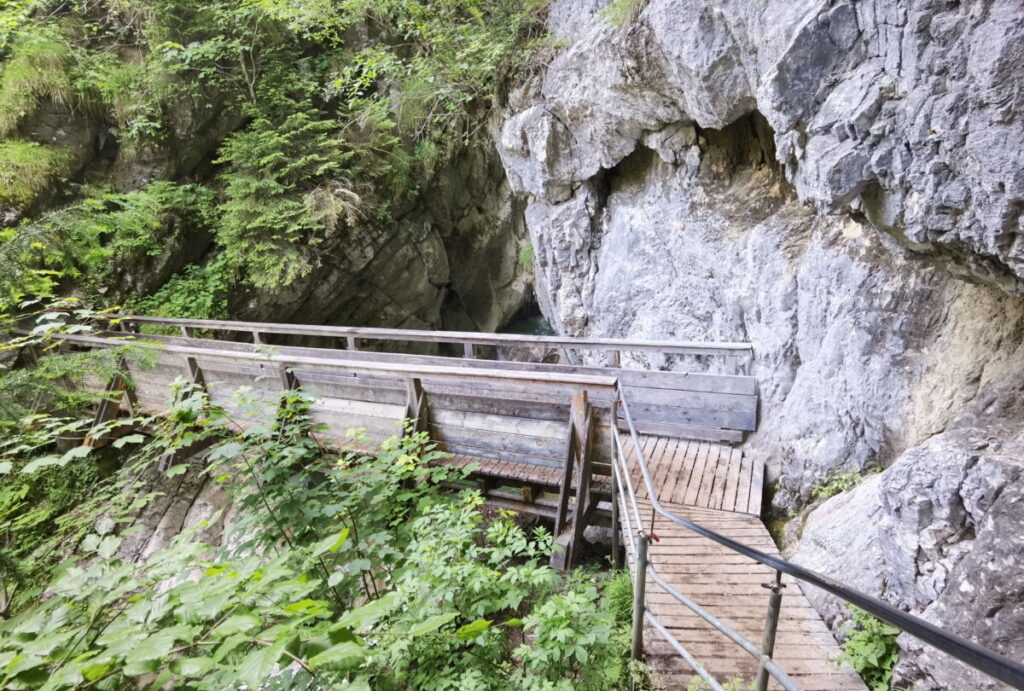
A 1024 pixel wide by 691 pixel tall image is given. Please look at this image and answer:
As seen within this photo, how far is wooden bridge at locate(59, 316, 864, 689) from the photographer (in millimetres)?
3527

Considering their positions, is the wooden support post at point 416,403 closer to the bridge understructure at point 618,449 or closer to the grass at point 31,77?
the bridge understructure at point 618,449

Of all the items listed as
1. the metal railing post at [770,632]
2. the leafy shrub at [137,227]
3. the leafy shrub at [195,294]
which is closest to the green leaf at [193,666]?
the metal railing post at [770,632]

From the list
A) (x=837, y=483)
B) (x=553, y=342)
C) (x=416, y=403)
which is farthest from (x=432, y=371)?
(x=837, y=483)

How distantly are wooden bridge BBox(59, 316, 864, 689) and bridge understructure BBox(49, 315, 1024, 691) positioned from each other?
0.01 metres

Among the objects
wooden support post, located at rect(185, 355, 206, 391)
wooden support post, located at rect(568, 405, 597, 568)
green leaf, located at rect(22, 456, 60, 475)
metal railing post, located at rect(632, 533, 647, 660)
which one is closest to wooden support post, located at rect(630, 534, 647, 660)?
metal railing post, located at rect(632, 533, 647, 660)

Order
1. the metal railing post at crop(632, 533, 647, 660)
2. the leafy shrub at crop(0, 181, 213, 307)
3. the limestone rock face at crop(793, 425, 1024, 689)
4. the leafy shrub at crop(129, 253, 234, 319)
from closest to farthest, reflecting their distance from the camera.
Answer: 1. the limestone rock face at crop(793, 425, 1024, 689)
2. the metal railing post at crop(632, 533, 647, 660)
3. the leafy shrub at crop(0, 181, 213, 307)
4. the leafy shrub at crop(129, 253, 234, 319)

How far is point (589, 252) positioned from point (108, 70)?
34.7ft

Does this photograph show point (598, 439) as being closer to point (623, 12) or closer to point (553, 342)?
point (553, 342)

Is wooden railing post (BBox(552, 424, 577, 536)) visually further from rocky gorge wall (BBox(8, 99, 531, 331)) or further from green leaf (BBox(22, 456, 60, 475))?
rocky gorge wall (BBox(8, 99, 531, 331))

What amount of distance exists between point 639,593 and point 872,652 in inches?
57.9

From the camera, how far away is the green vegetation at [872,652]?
8.94 ft

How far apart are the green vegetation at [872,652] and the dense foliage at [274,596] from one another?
4.43ft

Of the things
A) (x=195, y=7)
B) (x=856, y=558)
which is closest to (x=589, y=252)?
(x=856, y=558)

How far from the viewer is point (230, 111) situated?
10742 mm
